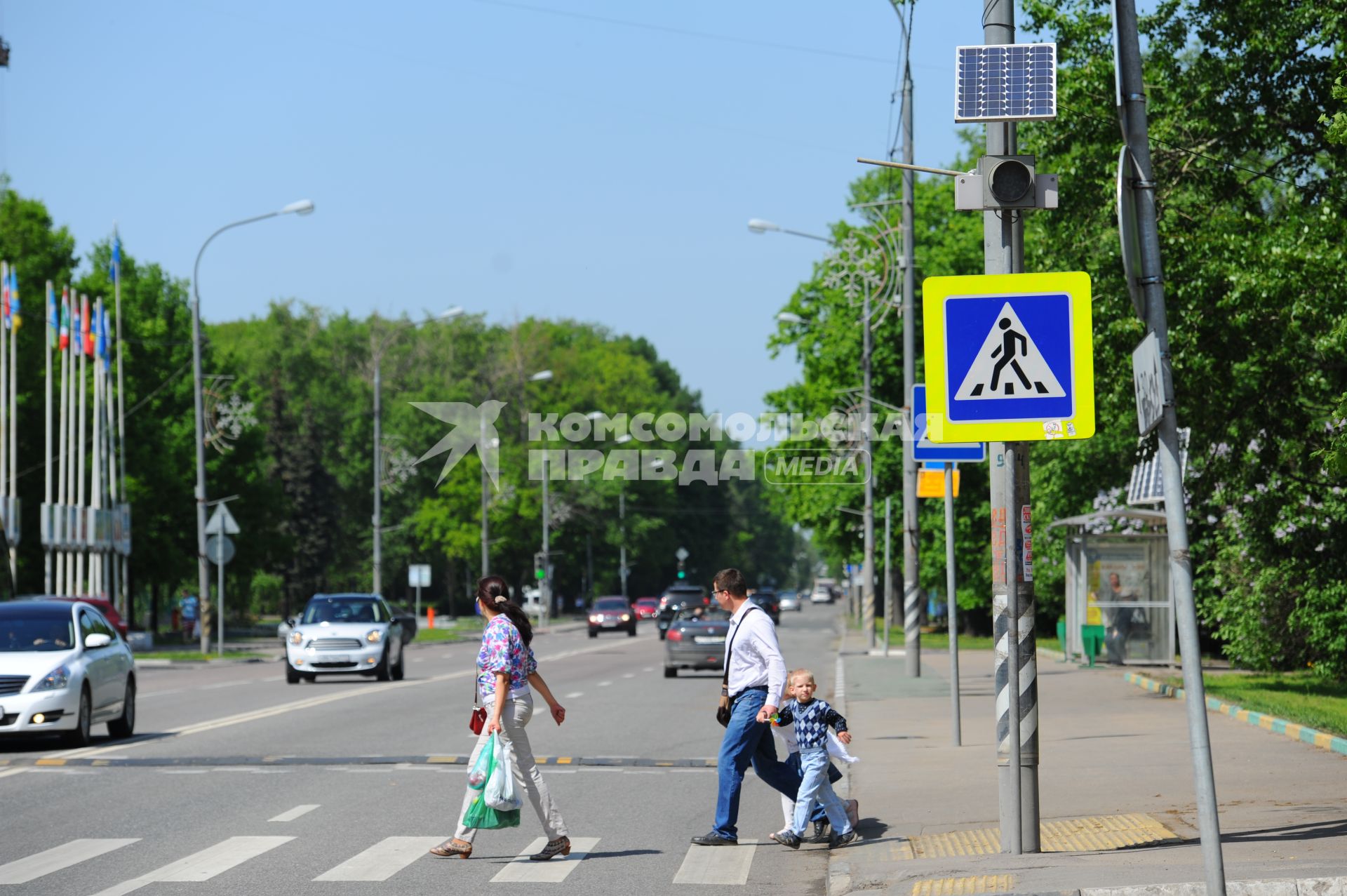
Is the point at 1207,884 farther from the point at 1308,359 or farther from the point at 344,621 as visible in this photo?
the point at 344,621

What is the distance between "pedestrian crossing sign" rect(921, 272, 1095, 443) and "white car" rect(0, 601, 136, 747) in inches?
433

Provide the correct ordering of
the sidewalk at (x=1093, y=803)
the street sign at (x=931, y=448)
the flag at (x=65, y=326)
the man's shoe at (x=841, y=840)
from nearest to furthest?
the sidewalk at (x=1093, y=803), the man's shoe at (x=841, y=840), the street sign at (x=931, y=448), the flag at (x=65, y=326)

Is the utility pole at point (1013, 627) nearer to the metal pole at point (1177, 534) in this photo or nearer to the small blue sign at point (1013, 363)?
the small blue sign at point (1013, 363)

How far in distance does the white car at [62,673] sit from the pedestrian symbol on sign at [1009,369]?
11.1 metres

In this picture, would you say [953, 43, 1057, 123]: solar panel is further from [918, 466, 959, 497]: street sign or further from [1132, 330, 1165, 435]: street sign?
[918, 466, 959, 497]: street sign

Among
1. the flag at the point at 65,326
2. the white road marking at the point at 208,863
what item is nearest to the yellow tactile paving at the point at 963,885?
the white road marking at the point at 208,863

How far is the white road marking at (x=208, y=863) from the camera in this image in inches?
361

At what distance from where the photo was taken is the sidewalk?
28.2ft

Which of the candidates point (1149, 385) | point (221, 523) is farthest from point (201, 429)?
point (1149, 385)

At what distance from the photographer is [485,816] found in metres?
9.97

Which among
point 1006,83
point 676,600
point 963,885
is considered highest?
point 1006,83

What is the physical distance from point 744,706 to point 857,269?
2479 centimetres

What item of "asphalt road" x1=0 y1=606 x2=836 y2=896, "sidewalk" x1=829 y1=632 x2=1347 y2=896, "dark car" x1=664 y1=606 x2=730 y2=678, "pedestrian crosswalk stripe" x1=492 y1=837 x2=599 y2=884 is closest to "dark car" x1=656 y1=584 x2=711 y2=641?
"dark car" x1=664 y1=606 x2=730 y2=678

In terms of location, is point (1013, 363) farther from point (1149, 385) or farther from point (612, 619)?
point (612, 619)
